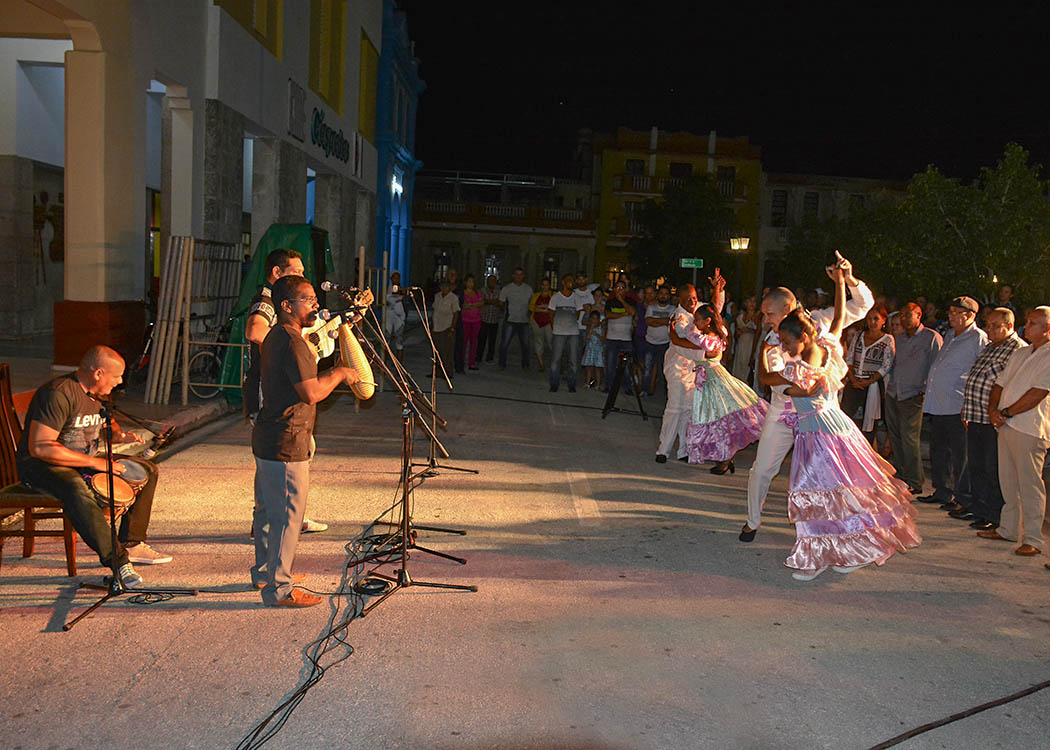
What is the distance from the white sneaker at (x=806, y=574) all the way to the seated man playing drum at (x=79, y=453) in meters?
4.24

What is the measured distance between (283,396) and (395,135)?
29.4 meters

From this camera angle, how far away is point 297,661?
479 cm

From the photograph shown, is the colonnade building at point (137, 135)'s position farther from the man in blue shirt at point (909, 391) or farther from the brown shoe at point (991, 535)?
the brown shoe at point (991, 535)

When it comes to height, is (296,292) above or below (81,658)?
above

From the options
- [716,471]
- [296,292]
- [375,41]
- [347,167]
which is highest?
[375,41]

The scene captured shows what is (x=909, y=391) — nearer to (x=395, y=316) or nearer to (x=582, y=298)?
(x=582, y=298)

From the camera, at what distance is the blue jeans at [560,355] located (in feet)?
56.0

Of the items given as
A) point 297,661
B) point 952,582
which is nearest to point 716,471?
point 952,582

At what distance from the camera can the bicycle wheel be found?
12.5m

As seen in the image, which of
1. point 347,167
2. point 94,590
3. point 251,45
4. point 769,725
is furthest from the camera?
point 347,167

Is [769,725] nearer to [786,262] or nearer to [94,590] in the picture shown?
[94,590]

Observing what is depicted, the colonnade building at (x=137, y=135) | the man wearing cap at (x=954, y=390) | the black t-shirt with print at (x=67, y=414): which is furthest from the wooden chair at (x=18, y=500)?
the man wearing cap at (x=954, y=390)

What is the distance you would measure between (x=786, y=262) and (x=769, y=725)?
161 ft

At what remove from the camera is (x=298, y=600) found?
556 centimetres
